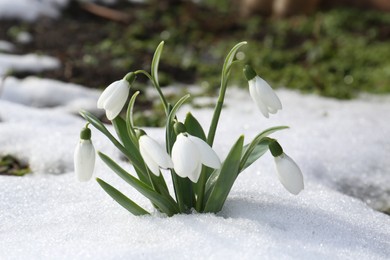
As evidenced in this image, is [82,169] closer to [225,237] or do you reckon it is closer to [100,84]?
[225,237]

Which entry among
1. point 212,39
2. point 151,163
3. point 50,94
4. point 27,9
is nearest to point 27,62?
point 50,94

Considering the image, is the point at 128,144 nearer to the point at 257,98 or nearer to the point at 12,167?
the point at 257,98

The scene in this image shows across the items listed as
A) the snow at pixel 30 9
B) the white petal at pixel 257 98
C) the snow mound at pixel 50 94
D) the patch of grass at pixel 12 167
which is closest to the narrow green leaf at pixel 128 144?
the white petal at pixel 257 98

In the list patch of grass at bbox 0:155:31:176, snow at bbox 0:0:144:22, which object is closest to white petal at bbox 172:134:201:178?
patch of grass at bbox 0:155:31:176

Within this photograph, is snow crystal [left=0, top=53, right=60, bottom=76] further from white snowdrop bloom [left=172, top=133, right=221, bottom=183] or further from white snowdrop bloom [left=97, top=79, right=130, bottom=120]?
white snowdrop bloom [left=172, top=133, right=221, bottom=183]

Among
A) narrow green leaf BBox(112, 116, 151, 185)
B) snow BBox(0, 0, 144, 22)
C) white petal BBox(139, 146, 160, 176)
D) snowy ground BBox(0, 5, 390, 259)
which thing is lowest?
snow BBox(0, 0, 144, 22)

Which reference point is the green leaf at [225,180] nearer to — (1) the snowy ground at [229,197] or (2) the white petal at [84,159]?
Result: (1) the snowy ground at [229,197]
